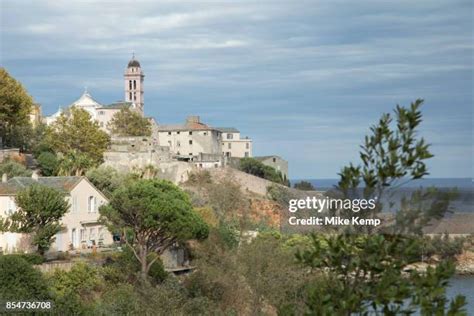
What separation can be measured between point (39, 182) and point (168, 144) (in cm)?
5499

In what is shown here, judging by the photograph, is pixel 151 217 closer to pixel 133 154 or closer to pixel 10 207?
pixel 10 207

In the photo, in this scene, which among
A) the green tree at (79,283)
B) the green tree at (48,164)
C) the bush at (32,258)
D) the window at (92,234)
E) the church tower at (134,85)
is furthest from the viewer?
the church tower at (134,85)

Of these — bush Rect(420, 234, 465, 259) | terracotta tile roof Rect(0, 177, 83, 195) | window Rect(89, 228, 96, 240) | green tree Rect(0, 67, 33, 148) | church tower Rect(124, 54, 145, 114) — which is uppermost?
church tower Rect(124, 54, 145, 114)

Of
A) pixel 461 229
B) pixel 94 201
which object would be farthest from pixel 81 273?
pixel 461 229

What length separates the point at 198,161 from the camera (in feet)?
290

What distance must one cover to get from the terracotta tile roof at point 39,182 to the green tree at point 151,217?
457 centimetres

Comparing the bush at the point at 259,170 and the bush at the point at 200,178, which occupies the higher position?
the bush at the point at 259,170

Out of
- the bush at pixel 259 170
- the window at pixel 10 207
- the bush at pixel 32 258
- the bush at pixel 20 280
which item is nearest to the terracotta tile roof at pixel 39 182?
the window at pixel 10 207

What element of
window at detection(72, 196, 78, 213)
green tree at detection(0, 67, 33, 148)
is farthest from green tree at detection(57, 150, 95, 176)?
window at detection(72, 196, 78, 213)

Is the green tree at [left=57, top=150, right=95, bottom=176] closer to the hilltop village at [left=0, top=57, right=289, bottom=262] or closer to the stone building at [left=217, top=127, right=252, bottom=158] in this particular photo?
the hilltop village at [left=0, top=57, right=289, bottom=262]

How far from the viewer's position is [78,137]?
2665 inches

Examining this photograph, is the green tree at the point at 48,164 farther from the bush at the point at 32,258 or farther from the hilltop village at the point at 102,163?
the bush at the point at 32,258

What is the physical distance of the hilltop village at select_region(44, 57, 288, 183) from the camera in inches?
2862

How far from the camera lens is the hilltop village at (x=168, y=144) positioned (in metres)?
72.7
